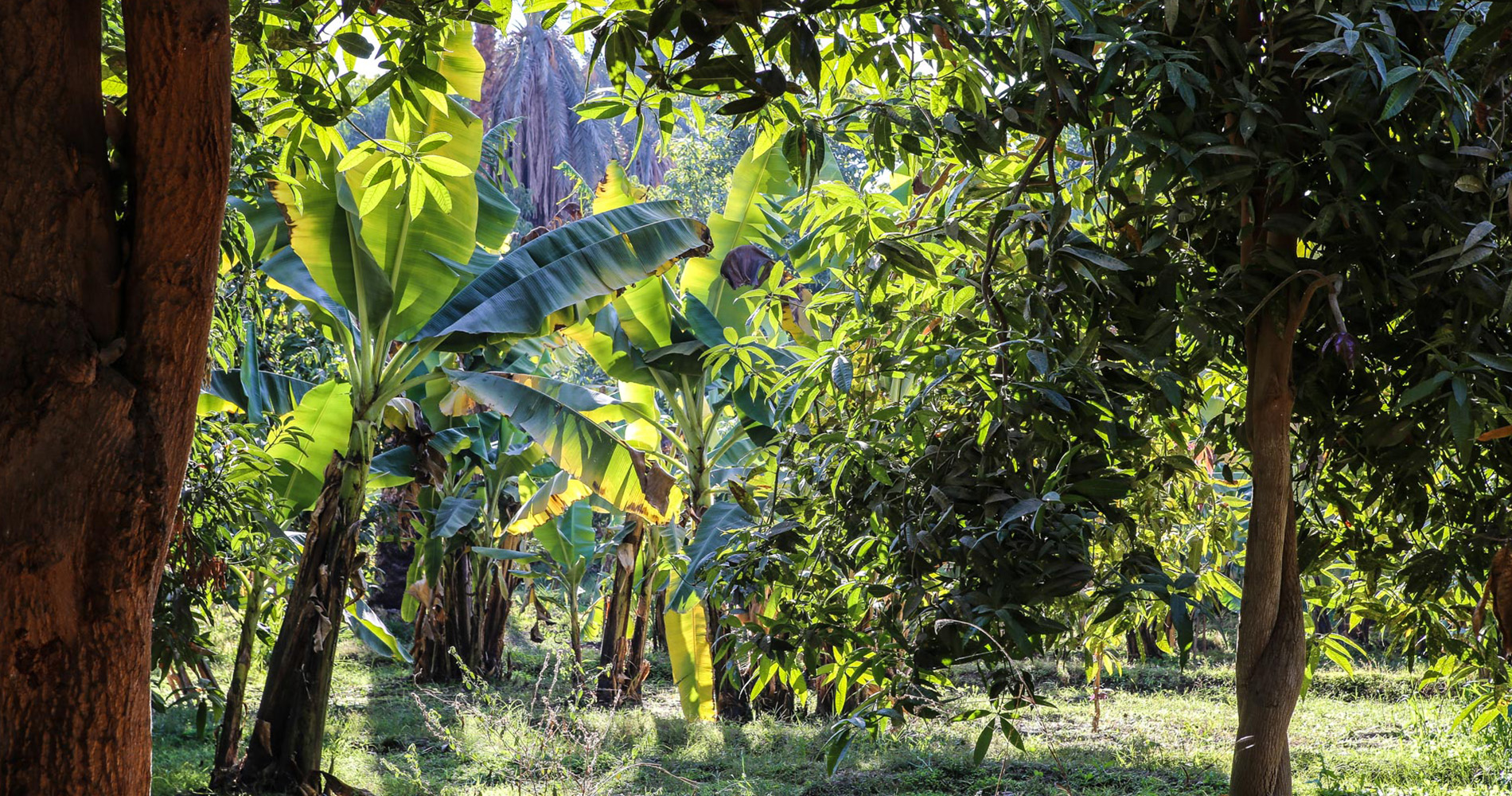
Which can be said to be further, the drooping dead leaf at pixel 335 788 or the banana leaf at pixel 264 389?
the banana leaf at pixel 264 389

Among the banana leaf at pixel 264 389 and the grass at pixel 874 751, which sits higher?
the banana leaf at pixel 264 389

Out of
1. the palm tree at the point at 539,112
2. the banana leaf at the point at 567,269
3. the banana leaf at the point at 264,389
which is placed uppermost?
the palm tree at the point at 539,112

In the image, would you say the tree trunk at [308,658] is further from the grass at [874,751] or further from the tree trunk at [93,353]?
the tree trunk at [93,353]

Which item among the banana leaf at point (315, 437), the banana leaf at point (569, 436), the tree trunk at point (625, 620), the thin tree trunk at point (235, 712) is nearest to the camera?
the thin tree trunk at point (235, 712)

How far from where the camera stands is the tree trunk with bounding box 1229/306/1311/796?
168cm

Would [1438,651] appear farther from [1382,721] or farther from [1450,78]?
[1382,721]

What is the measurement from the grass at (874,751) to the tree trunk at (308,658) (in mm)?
258

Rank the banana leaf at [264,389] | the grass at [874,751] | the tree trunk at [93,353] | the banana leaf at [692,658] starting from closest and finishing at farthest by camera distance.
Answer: the tree trunk at [93,353] < the grass at [874,751] < the banana leaf at [264,389] < the banana leaf at [692,658]

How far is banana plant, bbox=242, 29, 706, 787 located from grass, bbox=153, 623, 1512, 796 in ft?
1.79

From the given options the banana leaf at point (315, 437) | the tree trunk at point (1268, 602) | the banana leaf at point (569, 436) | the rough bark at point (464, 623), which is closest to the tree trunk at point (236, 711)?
the banana leaf at point (315, 437)

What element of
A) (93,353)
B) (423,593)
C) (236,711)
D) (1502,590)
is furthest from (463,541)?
(1502,590)

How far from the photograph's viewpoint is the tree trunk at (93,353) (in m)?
1.14

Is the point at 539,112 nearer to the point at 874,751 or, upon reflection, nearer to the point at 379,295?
the point at 379,295

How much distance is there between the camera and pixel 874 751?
5.57m
